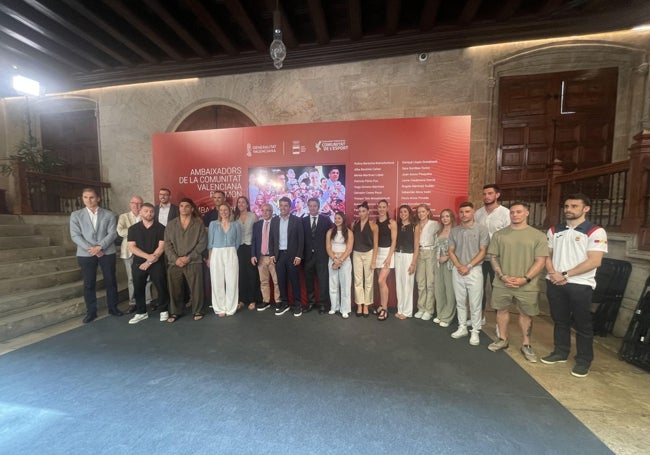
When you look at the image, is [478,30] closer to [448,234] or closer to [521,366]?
[448,234]

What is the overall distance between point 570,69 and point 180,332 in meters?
8.15

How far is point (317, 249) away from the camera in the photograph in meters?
4.05

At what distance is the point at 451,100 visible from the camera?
5.39 m

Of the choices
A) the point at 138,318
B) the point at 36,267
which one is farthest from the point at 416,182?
the point at 36,267

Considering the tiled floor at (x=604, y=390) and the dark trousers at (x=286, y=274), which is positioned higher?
the dark trousers at (x=286, y=274)

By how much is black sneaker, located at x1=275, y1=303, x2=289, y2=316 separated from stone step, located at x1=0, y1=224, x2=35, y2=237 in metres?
5.35

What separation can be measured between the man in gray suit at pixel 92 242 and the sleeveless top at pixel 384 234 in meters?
3.95

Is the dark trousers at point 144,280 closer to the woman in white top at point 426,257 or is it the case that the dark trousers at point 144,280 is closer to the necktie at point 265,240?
the necktie at point 265,240

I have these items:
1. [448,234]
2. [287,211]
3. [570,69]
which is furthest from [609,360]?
[570,69]

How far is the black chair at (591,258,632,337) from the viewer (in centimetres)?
336

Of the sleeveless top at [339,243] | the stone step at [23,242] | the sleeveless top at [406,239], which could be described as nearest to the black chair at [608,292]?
the sleeveless top at [406,239]

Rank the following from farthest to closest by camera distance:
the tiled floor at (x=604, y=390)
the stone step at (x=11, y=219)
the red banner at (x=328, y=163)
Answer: the stone step at (x=11, y=219) < the red banner at (x=328, y=163) < the tiled floor at (x=604, y=390)

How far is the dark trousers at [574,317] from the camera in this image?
2.53 m

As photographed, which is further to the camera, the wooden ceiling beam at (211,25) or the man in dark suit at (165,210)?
the wooden ceiling beam at (211,25)
